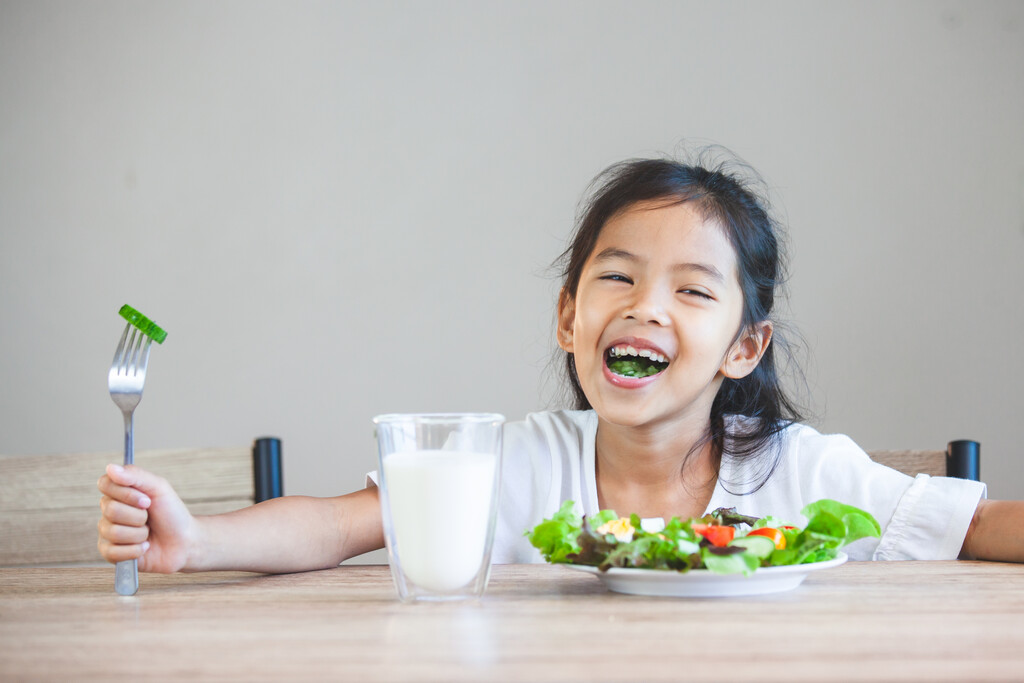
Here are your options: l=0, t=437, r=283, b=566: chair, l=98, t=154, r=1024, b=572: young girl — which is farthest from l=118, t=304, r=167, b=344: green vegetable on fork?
l=0, t=437, r=283, b=566: chair

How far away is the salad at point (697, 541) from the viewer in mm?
665

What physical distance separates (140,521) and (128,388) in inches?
4.5

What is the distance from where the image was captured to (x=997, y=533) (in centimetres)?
93

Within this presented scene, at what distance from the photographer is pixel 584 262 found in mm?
1296

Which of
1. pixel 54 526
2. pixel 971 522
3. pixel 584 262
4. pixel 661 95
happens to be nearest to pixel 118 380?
pixel 54 526

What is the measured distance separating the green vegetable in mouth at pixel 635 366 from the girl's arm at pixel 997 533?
38 centimetres

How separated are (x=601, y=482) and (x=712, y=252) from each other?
0.35m

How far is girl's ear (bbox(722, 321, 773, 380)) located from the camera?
127cm

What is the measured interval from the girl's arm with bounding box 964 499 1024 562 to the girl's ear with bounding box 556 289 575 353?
0.58 meters

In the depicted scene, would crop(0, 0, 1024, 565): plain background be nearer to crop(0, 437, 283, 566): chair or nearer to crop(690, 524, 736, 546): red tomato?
crop(0, 437, 283, 566): chair

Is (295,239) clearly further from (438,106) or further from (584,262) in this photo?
(584,262)

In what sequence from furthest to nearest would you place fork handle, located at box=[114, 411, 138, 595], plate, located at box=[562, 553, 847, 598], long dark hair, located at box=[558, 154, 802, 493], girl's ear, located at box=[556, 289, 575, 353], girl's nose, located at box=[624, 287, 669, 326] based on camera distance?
girl's ear, located at box=[556, 289, 575, 353]
long dark hair, located at box=[558, 154, 802, 493]
girl's nose, located at box=[624, 287, 669, 326]
fork handle, located at box=[114, 411, 138, 595]
plate, located at box=[562, 553, 847, 598]

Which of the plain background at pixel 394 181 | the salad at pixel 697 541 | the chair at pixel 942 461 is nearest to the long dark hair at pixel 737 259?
the chair at pixel 942 461

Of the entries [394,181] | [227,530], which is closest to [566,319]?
[227,530]
